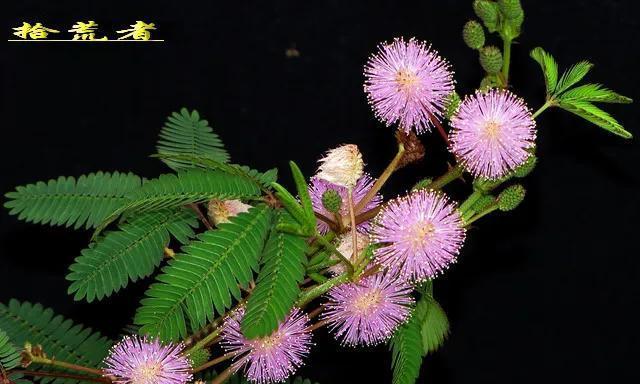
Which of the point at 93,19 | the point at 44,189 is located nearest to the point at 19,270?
the point at 93,19

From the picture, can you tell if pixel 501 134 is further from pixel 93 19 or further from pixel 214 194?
pixel 93 19

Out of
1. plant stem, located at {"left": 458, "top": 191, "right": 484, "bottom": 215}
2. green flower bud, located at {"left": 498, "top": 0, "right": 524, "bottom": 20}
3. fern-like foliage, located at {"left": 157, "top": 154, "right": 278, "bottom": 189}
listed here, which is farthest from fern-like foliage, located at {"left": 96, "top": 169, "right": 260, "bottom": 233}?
green flower bud, located at {"left": 498, "top": 0, "right": 524, "bottom": 20}

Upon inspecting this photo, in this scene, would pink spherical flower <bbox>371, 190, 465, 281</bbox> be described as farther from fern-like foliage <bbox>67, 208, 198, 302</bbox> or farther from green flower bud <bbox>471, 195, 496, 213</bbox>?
fern-like foliage <bbox>67, 208, 198, 302</bbox>

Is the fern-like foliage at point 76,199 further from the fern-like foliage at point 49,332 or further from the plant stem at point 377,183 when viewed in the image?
the plant stem at point 377,183

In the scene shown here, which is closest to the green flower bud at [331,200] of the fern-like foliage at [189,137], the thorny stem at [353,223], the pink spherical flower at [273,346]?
the thorny stem at [353,223]

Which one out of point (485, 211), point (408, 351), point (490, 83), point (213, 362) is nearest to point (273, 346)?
point (213, 362)

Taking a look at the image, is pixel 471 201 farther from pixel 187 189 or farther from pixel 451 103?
pixel 187 189

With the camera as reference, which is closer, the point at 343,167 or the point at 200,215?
the point at 343,167
